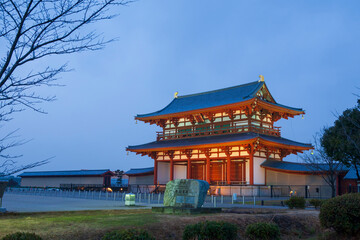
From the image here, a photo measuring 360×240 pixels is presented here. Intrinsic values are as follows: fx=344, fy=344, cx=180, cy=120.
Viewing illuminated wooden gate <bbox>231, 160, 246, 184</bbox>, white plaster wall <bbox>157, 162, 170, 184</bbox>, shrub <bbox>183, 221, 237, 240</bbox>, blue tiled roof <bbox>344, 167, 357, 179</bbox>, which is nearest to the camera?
shrub <bbox>183, 221, 237, 240</bbox>

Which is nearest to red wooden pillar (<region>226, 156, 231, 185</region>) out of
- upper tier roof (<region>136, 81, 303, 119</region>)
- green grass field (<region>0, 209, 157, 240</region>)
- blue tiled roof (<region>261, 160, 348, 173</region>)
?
blue tiled roof (<region>261, 160, 348, 173</region>)

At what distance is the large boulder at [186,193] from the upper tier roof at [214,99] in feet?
66.6

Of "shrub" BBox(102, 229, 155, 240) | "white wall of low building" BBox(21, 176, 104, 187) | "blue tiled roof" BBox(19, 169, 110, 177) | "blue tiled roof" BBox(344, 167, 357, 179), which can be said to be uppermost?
"blue tiled roof" BBox(344, 167, 357, 179)

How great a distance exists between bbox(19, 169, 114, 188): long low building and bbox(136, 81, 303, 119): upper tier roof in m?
14.8

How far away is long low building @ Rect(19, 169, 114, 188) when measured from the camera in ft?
181

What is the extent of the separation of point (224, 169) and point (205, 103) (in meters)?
9.17

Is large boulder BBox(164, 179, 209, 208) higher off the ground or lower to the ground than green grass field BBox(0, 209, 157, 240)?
higher

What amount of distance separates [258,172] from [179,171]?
11368 mm

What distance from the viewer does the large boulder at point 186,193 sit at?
16.6 metres

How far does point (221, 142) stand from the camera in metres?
35.0

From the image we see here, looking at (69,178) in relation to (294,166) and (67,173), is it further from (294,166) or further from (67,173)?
(294,166)

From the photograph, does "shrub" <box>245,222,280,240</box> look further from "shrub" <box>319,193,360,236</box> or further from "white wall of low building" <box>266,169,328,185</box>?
"white wall of low building" <box>266,169,328,185</box>

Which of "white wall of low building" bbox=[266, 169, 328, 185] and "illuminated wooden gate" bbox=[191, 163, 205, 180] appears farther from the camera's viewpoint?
"illuminated wooden gate" bbox=[191, 163, 205, 180]

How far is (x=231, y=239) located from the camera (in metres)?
10.4
